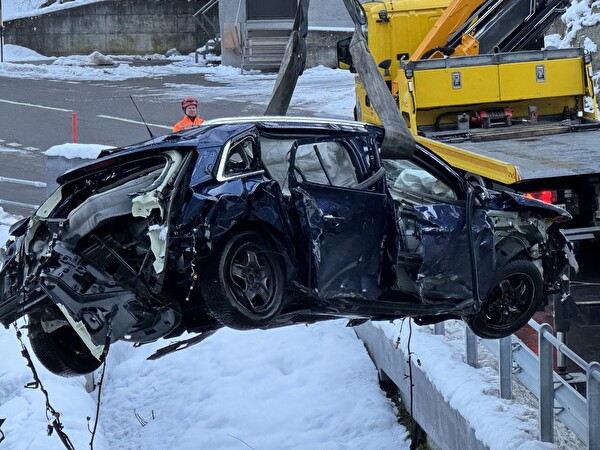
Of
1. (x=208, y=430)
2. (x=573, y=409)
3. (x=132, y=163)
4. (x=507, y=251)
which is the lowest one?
(x=208, y=430)

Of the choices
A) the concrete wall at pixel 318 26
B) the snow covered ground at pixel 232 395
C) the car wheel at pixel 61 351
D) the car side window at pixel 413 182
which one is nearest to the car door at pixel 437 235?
the car side window at pixel 413 182

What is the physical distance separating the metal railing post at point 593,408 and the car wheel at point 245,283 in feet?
6.98

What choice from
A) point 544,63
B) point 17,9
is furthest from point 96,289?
point 17,9

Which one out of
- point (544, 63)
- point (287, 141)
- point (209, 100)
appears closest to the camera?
point (287, 141)

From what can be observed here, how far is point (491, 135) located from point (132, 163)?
7947 millimetres

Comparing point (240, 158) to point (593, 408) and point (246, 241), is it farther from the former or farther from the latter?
point (593, 408)

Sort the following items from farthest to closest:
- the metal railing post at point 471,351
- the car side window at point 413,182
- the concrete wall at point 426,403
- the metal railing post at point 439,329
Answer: the metal railing post at point 439,329 → the metal railing post at point 471,351 → the concrete wall at point 426,403 → the car side window at point 413,182

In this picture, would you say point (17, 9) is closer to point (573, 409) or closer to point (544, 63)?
point (544, 63)

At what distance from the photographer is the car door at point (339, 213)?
25.6 ft

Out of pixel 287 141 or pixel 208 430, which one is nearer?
pixel 287 141

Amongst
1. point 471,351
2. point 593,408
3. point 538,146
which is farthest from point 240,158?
point 538,146

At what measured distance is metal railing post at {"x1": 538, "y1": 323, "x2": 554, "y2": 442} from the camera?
28.3ft

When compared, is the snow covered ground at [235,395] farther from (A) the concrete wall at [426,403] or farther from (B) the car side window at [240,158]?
(B) the car side window at [240,158]

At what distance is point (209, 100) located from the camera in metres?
30.2
